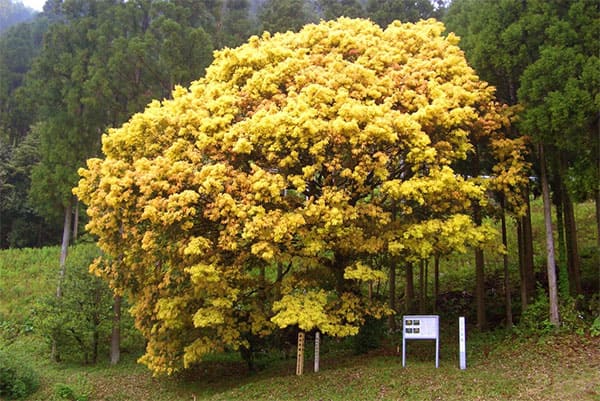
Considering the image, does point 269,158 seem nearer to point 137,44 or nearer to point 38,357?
point 137,44

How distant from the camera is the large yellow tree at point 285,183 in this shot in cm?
1130

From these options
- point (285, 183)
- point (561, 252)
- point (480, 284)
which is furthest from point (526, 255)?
point (285, 183)

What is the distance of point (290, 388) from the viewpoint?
11789mm

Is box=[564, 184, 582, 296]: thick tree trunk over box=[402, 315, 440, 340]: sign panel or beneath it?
over

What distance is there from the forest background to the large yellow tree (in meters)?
1.21

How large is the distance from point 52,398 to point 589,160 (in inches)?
509

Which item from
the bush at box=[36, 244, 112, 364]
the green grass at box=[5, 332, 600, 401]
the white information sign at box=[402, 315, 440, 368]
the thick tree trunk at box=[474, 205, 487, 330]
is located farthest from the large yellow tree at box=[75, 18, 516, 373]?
the bush at box=[36, 244, 112, 364]

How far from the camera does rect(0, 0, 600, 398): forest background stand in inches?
470

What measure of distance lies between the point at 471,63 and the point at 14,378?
1304cm

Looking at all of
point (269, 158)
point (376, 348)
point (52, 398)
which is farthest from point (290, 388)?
point (52, 398)

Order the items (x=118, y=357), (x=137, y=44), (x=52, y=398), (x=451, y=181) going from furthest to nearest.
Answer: (x=137, y=44) → (x=118, y=357) → (x=52, y=398) → (x=451, y=181)

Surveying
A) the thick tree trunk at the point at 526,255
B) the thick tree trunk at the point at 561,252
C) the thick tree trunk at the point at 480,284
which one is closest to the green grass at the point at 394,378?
the thick tree trunk at the point at 480,284

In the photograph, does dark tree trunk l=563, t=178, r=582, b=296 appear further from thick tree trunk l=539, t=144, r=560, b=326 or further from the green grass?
the green grass

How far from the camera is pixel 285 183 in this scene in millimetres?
11727
